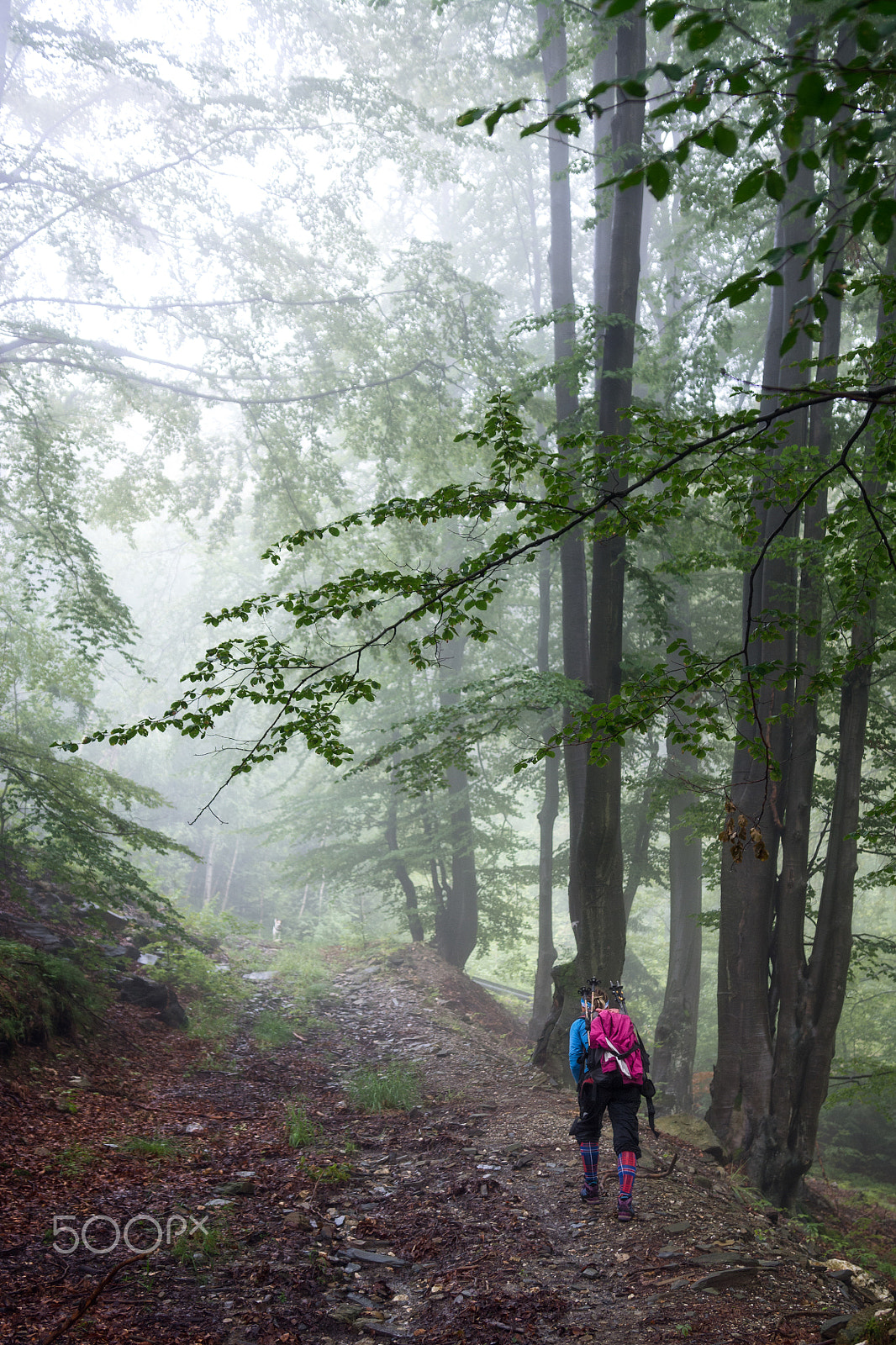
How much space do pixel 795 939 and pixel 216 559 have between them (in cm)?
2388

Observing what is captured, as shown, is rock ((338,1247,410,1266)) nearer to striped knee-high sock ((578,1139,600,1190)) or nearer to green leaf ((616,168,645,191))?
striped knee-high sock ((578,1139,600,1190))

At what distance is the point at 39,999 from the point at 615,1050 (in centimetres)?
496

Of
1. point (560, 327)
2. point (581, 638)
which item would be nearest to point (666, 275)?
point (560, 327)

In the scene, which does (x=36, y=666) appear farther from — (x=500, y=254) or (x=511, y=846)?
(x=500, y=254)

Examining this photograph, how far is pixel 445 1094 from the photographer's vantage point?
333 inches

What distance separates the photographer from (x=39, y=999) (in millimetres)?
6930

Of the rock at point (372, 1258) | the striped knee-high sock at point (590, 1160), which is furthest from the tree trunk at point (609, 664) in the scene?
the rock at point (372, 1258)

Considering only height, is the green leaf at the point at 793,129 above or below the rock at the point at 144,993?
above

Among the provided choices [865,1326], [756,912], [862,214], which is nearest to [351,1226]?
[865,1326]

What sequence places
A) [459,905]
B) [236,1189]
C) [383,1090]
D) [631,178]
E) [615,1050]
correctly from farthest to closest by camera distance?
[459,905], [383,1090], [615,1050], [236,1189], [631,178]

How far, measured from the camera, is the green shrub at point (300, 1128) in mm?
6172

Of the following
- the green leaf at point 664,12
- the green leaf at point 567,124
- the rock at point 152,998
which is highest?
the green leaf at point 567,124

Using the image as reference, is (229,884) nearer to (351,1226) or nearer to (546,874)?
(546,874)

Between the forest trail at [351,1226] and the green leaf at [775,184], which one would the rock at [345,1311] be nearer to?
the forest trail at [351,1226]
